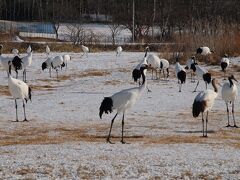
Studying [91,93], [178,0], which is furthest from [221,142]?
[178,0]

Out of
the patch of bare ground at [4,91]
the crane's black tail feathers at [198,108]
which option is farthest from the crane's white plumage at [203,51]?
the crane's black tail feathers at [198,108]

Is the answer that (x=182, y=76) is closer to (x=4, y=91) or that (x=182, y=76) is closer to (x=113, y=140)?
(x=4, y=91)

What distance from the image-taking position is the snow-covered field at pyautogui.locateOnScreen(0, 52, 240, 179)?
374 inches

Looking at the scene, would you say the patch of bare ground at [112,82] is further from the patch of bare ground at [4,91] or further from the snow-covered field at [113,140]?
the patch of bare ground at [4,91]

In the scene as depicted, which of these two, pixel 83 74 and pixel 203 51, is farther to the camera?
pixel 203 51

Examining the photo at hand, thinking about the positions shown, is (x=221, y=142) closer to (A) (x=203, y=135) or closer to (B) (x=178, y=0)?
(A) (x=203, y=135)

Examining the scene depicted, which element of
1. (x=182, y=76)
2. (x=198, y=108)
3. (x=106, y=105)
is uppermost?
(x=106, y=105)

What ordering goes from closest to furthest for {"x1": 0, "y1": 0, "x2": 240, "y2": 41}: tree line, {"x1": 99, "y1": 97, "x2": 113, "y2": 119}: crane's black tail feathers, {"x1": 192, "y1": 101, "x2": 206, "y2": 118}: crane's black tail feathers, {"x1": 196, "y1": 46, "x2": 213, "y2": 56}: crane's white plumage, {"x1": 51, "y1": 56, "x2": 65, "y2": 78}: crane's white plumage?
{"x1": 99, "y1": 97, "x2": 113, "y2": 119}: crane's black tail feathers, {"x1": 192, "y1": 101, "x2": 206, "y2": 118}: crane's black tail feathers, {"x1": 51, "y1": 56, "x2": 65, "y2": 78}: crane's white plumage, {"x1": 196, "y1": 46, "x2": 213, "y2": 56}: crane's white plumage, {"x1": 0, "y1": 0, "x2": 240, "y2": 41}: tree line

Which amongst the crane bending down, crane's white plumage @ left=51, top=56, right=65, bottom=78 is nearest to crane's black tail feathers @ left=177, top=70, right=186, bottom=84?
crane's white plumage @ left=51, top=56, right=65, bottom=78

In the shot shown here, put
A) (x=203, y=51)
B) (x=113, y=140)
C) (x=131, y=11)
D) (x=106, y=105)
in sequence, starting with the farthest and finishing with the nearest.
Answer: (x=131, y=11) < (x=203, y=51) < (x=113, y=140) < (x=106, y=105)

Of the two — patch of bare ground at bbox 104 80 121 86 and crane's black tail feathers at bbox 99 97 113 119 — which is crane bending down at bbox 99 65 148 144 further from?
patch of bare ground at bbox 104 80 121 86

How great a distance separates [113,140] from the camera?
12.3m

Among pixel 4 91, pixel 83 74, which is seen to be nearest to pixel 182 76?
pixel 4 91

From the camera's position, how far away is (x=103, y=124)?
47.9ft
